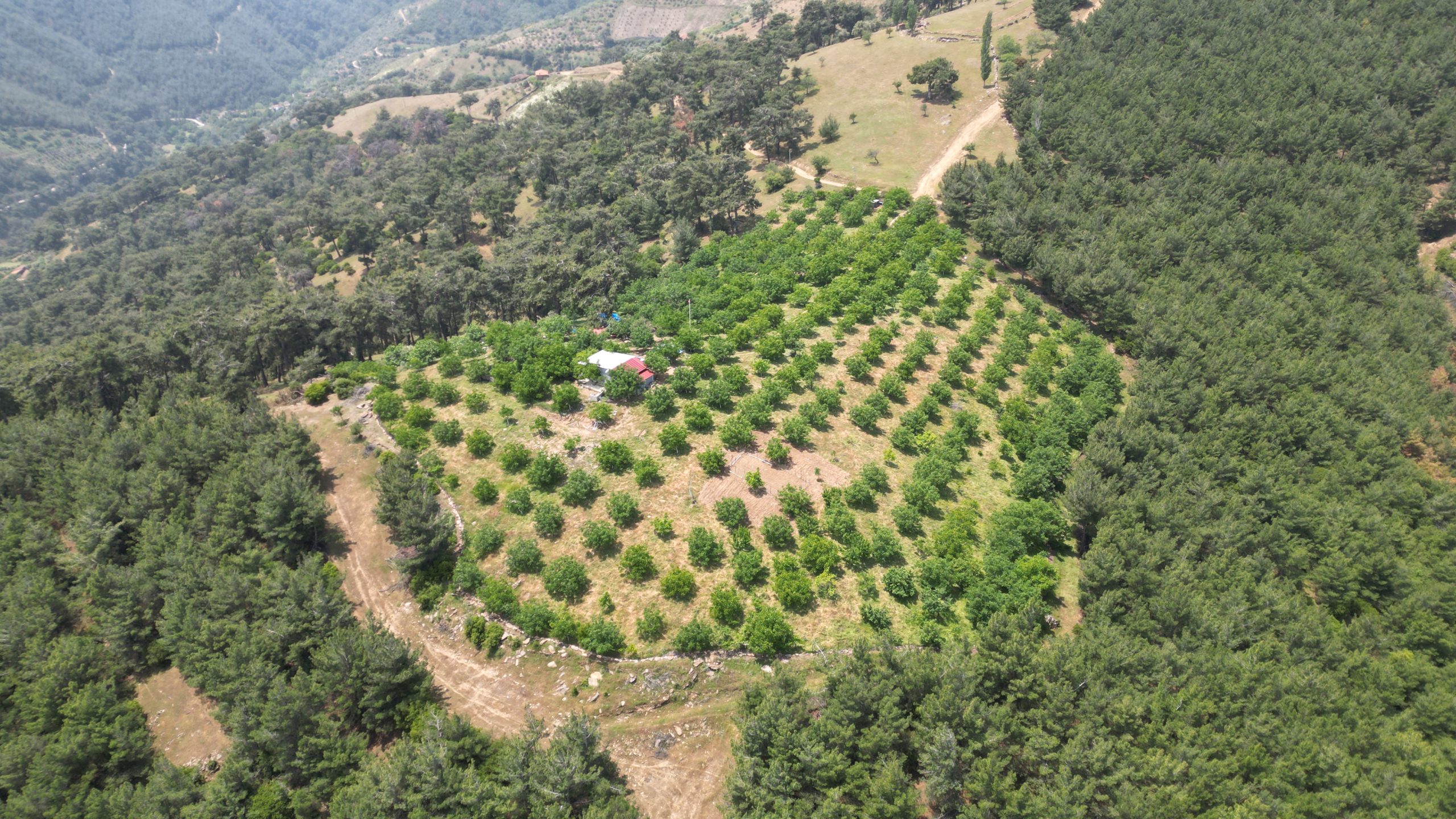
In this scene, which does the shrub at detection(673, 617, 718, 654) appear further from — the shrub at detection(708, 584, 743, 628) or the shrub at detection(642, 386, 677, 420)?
the shrub at detection(642, 386, 677, 420)

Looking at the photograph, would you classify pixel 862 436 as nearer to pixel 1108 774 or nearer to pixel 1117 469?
pixel 1117 469

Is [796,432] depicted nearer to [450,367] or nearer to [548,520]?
[548,520]

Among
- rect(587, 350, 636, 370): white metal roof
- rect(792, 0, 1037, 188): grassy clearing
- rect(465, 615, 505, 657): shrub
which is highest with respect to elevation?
rect(792, 0, 1037, 188): grassy clearing

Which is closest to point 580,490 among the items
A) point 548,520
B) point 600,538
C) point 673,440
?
point 548,520

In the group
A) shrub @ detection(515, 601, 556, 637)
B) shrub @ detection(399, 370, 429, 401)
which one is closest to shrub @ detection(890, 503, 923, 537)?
shrub @ detection(515, 601, 556, 637)

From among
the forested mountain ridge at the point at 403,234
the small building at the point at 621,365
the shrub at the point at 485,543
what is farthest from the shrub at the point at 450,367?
the shrub at the point at 485,543
